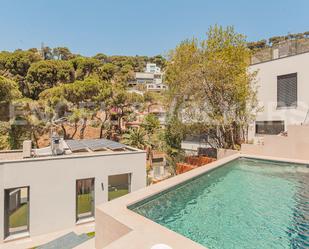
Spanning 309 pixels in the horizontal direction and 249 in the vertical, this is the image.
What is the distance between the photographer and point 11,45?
112ft

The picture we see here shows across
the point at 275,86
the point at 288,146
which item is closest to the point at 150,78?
the point at 275,86

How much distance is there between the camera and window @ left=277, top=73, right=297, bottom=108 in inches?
608

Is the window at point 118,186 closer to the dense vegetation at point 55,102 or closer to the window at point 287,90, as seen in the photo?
the dense vegetation at point 55,102

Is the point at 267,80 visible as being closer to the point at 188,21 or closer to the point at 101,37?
the point at 188,21

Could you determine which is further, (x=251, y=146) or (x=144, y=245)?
(x=251, y=146)

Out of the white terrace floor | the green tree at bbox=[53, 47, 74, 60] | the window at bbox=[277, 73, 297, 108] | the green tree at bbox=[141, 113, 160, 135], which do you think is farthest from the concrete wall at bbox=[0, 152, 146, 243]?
the green tree at bbox=[53, 47, 74, 60]

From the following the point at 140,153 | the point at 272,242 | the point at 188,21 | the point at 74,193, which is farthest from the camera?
the point at 188,21

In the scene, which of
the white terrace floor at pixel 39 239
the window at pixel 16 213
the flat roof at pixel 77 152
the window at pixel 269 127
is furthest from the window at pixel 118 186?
the window at pixel 269 127

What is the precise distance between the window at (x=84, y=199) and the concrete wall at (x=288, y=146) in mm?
9642

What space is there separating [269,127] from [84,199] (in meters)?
14.5

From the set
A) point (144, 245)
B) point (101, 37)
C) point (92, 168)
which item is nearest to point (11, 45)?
point (101, 37)

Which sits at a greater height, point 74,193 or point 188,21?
point 188,21

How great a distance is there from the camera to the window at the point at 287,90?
15440 millimetres

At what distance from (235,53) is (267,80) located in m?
4.12
